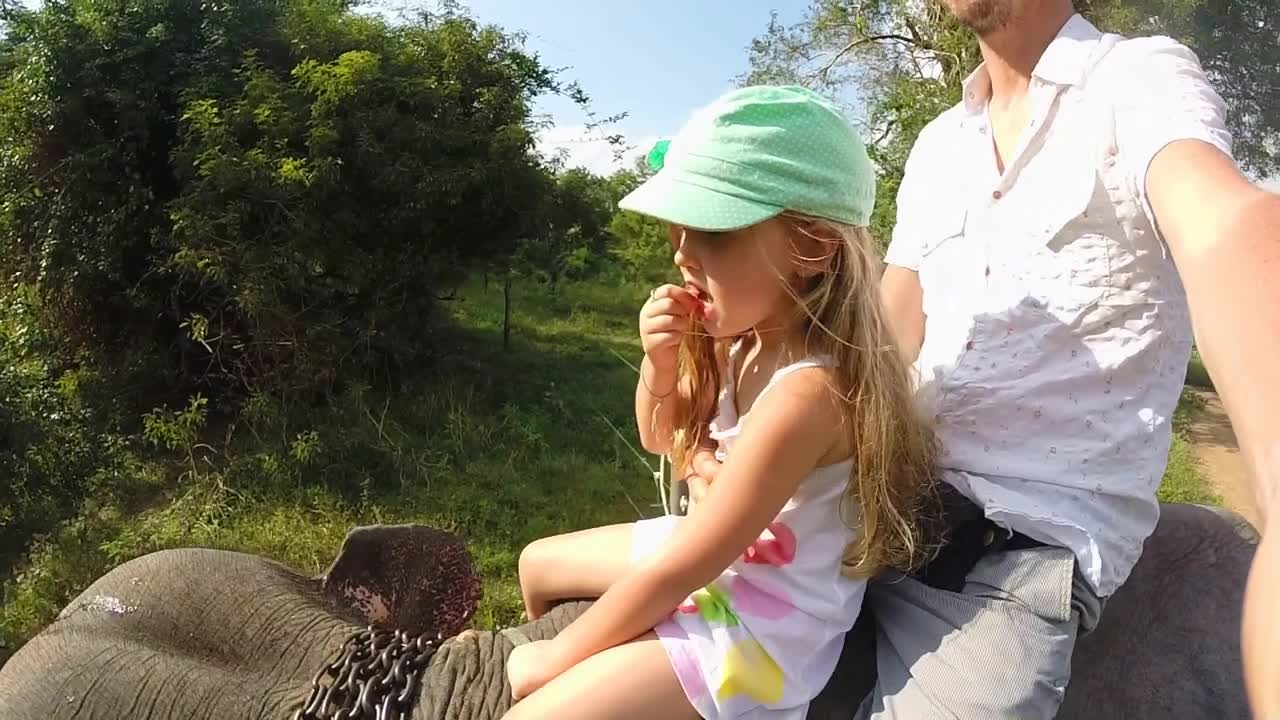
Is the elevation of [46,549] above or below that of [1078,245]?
below

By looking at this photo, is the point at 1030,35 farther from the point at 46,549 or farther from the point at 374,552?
the point at 46,549

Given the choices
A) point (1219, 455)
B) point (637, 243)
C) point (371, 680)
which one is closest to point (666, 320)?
point (371, 680)

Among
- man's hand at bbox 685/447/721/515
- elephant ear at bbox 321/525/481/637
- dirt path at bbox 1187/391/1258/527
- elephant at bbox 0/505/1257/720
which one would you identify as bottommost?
dirt path at bbox 1187/391/1258/527

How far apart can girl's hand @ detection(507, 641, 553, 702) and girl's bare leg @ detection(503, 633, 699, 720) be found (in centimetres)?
10

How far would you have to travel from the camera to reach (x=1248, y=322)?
101 cm

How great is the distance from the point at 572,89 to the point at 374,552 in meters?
5.60

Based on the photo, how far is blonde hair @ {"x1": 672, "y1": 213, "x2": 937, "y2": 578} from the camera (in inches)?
57.6

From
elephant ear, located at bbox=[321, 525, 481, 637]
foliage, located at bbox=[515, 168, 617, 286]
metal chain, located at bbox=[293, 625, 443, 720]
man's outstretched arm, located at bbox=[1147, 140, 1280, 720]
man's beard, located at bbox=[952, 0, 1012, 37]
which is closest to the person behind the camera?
man's outstretched arm, located at bbox=[1147, 140, 1280, 720]

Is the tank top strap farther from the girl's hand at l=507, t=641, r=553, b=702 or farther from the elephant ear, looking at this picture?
the elephant ear

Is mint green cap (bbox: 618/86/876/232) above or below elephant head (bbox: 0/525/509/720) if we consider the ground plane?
above

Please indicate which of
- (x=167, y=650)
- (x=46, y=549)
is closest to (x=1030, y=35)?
(x=167, y=650)

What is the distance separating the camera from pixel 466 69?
6.38 m

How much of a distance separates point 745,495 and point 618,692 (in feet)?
1.12

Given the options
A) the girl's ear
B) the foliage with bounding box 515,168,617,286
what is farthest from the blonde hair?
the foliage with bounding box 515,168,617,286
